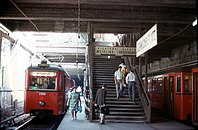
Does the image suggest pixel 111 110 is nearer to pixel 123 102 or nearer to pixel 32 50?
pixel 123 102

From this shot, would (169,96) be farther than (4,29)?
Yes

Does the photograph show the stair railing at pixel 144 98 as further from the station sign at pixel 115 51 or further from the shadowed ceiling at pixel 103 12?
the shadowed ceiling at pixel 103 12

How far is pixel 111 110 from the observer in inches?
666

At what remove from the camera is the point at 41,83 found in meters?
16.4

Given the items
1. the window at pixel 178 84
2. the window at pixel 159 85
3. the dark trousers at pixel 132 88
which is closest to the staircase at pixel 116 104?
the dark trousers at pixel 132 88

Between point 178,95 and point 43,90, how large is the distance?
6.63 m

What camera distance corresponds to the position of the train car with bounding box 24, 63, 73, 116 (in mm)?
16172

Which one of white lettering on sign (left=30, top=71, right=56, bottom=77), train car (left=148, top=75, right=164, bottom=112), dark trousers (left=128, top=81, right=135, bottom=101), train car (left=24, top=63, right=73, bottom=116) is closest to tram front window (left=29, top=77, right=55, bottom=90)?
train car (left=24, top=63, right=73, bottom=116)

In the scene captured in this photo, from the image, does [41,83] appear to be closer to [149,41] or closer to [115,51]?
[115,51]

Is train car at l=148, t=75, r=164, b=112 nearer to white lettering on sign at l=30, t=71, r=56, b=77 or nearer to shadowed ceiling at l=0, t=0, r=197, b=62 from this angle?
shadowed ceiling at l=0, t=0, r=197, b=62

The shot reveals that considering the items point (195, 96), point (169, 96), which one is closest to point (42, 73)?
point (169, 96)

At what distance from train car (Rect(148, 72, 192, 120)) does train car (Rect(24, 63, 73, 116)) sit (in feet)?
19.3

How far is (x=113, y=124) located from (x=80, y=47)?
16.9 meters

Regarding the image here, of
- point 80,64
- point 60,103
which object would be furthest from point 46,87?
point 80,64
